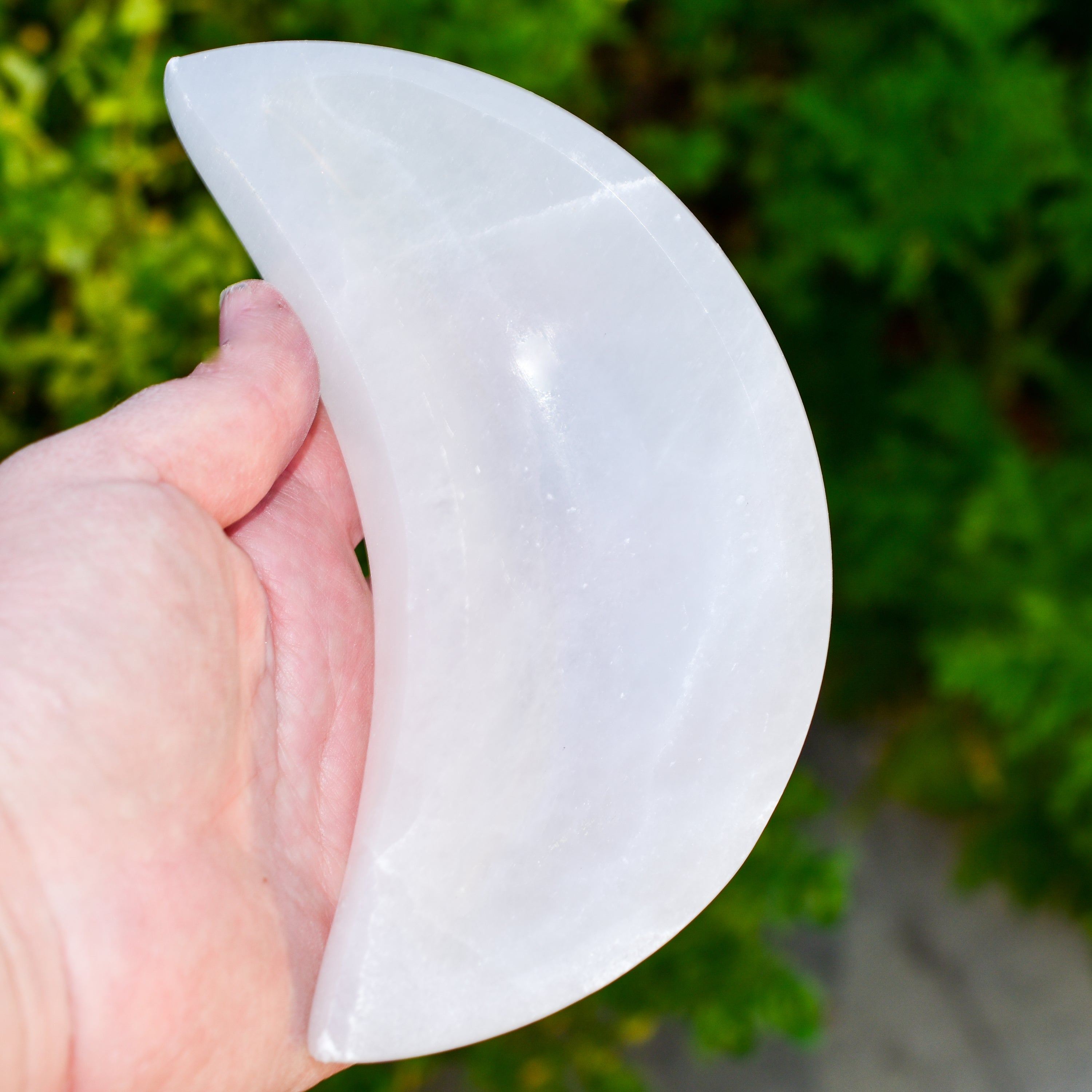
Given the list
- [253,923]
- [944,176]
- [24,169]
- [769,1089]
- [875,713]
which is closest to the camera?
[253,923]

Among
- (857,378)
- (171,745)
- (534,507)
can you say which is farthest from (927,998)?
(171,745)

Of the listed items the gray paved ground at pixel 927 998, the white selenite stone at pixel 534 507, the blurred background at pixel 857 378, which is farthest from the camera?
the gray paved ground at pixel 927 998

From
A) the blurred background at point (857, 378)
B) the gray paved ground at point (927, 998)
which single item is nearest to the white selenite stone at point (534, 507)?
the blurred background at point (857, 378)

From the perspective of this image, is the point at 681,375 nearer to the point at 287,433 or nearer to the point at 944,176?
the point at 287,433

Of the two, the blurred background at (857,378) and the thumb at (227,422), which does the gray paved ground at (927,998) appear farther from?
the thumb at (227,422)

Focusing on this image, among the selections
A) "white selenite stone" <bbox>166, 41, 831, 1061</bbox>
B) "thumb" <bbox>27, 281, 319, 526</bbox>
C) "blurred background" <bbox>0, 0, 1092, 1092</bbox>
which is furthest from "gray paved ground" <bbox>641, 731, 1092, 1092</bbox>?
"thumb" <bbox>27, 281, 319, 526</bbox>

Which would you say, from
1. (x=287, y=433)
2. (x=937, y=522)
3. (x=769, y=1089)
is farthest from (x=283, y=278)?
(x=769, y=1089)

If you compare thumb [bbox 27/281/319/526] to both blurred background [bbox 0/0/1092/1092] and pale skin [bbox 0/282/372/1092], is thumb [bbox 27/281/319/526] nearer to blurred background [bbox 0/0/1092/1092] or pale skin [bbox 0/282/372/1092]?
pale skin [bbox 0/282/372/1092]
